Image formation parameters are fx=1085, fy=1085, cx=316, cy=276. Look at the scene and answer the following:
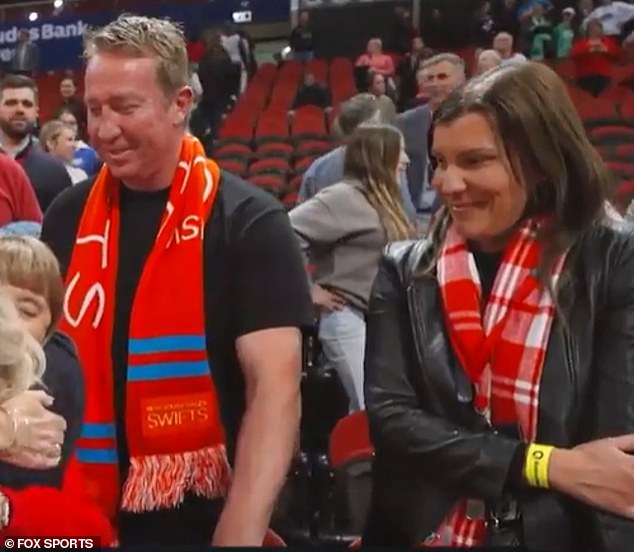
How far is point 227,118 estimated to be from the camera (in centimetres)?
1051

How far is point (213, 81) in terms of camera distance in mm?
10711

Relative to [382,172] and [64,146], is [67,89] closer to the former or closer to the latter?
[64,146]

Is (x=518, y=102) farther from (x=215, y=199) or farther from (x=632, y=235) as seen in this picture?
(x=215, y=199)

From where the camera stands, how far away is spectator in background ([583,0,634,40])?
10.0 metres

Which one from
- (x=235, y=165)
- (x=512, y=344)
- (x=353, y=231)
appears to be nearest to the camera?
(x=512, y=344)

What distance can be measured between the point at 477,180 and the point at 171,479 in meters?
0.69

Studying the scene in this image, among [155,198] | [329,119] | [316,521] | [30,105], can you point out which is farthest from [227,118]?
[155,198]

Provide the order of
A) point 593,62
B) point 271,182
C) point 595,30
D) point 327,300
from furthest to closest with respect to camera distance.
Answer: point 595,30 → point 593,62 → point 271,182 → point 327,300

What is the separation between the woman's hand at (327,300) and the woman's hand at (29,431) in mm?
2166

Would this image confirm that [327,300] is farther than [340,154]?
No

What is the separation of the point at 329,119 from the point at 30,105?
18.4 feet

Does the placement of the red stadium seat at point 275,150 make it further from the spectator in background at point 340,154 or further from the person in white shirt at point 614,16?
the spectator in background at point 340,154

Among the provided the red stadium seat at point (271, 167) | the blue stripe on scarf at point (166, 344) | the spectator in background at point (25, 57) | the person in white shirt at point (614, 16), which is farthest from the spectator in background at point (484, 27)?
the blue stripe on scarf at point (166, 344)

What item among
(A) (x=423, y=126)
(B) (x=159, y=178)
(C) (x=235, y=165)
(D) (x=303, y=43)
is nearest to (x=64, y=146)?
Answer: (A) (x=423, y=126)
